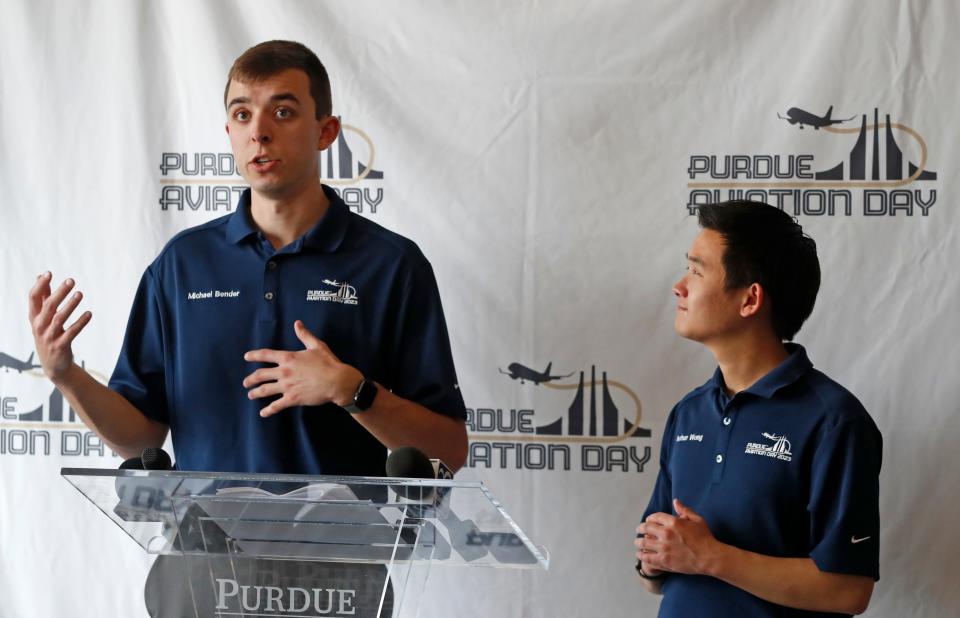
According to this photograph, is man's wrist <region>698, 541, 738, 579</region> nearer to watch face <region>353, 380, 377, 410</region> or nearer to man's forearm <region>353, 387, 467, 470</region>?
man's forearm <region>353, 387, 467, 470</region>

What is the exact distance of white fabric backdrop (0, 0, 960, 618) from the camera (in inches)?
88.5

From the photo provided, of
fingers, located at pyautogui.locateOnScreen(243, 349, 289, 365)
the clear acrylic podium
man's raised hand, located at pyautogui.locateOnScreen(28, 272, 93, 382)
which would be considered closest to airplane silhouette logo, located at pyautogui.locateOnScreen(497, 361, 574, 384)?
fingers, located at pyautogui.locateOnScreen(243, 349, 289, 365)

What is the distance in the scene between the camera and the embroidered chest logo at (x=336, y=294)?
186 centimetres

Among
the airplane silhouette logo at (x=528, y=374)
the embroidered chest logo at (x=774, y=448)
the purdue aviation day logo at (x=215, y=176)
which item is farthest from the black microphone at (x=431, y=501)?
the purdue aviation day logo at (x=215, y=176)

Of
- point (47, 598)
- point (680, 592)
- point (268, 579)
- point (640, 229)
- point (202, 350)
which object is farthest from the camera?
point (47, 598)

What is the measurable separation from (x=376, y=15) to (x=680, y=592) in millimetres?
1498

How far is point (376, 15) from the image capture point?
241 cm

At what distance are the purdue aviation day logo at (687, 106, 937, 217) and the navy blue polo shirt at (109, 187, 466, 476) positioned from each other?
0.87 metres

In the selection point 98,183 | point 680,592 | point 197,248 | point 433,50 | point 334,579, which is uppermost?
point 433,50

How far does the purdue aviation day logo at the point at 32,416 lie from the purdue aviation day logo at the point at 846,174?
67.7 inches

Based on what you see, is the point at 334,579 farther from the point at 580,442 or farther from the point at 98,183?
the point at 98,183

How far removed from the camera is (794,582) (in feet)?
5.28

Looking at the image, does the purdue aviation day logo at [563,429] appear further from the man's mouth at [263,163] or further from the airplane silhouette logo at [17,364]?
the airplane silhouette logo at [17,364]

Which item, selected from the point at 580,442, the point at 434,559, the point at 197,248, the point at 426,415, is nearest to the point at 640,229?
the point at 580,442
